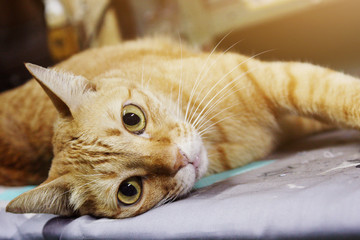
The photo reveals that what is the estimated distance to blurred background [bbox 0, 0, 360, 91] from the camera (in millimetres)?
3021

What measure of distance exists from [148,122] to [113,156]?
176mm

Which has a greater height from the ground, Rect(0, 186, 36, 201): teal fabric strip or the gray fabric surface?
Rect(0, 186, 36, 201): teal fabric strip

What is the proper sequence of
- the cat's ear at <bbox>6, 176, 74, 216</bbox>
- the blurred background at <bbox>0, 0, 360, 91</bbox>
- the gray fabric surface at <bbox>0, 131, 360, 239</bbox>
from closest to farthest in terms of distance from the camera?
the gray fabric surface at <bbox>0, 131, 360, 239</bbox>, the cat's ear at <bbox>6, 176, 74, 216</bbox>, the blurred background at <bbox>0, 0, 360, 91</bbox>

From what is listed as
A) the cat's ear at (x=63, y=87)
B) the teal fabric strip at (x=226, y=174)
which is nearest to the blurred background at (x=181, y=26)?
the teal fabric strip at (x=226, y=174)

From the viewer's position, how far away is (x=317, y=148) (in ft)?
4.80

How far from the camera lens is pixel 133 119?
121 centimetres

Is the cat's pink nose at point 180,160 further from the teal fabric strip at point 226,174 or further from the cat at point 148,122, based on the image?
the teal fabric strip at point 226,174

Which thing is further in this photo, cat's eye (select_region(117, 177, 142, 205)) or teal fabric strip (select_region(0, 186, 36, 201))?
teal fabric strip (select_region(0, 186, 36, 201))

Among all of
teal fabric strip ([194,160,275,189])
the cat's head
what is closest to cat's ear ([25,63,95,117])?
the cat's head

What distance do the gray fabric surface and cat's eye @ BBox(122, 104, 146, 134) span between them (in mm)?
295

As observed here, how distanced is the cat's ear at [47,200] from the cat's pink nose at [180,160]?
0.40m

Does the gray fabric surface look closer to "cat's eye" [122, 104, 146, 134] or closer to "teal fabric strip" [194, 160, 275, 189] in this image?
"teal fabric strip" [194, 160, 275, 189]

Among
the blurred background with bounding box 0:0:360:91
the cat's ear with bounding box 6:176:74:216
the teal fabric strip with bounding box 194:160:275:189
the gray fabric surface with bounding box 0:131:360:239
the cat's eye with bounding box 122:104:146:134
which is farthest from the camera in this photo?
the blurred background with bounding box 0:0:360:91

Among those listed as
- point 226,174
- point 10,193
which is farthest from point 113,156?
point 10,193
